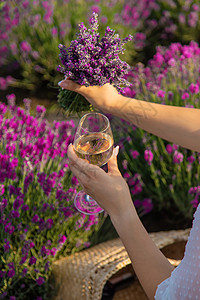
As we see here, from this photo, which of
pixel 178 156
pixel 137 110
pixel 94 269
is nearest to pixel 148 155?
pixel 178 156

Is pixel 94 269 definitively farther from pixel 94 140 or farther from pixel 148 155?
pixel 94 140

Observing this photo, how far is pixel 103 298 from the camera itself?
2.20 meters

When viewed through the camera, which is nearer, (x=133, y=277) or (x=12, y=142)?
(x=12, y=142)

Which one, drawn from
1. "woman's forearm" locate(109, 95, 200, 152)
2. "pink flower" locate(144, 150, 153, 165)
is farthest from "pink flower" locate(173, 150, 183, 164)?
"woman's forearm" locate(109, 95, 200, 152)

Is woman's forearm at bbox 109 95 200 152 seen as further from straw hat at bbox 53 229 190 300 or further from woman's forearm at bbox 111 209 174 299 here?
straw hat at bbox 53 229 190 300

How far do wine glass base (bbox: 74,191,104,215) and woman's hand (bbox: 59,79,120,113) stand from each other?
2.22 ft

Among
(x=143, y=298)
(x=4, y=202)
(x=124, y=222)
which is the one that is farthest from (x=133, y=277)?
(x=124, y=222)

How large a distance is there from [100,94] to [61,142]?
93 cm

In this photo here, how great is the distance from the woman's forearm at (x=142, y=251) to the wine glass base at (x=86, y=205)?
2.14 feet

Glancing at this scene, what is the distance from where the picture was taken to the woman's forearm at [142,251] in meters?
1.30

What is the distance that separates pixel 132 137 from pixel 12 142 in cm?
102

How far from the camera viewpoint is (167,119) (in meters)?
1.47

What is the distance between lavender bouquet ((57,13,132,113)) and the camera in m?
1.41

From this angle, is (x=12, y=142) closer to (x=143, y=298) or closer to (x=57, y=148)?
(x=57, y=148)
